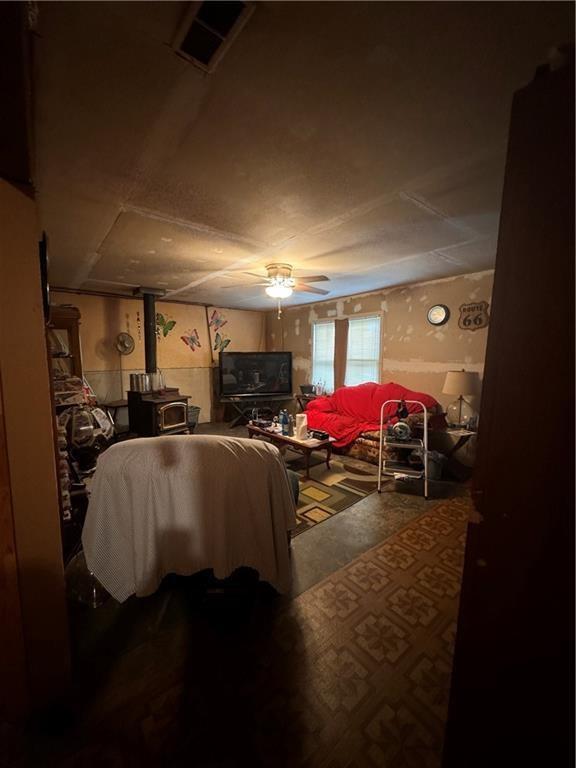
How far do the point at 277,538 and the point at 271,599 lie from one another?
47 centimetres

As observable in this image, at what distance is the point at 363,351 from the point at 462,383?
183cm

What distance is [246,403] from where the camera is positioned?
6.02m

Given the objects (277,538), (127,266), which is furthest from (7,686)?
(127,266)

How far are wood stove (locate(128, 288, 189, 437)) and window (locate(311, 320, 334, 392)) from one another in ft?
8.26

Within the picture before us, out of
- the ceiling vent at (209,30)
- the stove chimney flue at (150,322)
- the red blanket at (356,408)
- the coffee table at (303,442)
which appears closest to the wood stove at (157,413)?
the stove chimney flue at (150,322)

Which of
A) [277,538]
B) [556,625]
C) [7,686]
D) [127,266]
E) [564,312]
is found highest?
[127,266]

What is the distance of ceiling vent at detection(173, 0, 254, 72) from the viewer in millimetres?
812

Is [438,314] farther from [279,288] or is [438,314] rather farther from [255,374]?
[255,374]

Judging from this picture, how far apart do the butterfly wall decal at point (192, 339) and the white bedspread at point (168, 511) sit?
4.63m

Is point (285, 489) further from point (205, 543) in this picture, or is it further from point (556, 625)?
point (556, 625)

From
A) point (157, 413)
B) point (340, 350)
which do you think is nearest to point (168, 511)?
point (157, 413)

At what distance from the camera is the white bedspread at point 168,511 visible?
1.40 m

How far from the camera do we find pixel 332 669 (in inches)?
52.9

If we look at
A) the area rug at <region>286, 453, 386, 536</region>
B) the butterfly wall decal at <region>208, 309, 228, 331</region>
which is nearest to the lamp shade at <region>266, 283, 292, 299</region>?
the area rug at <region>286, 453, 386, 536</region>
